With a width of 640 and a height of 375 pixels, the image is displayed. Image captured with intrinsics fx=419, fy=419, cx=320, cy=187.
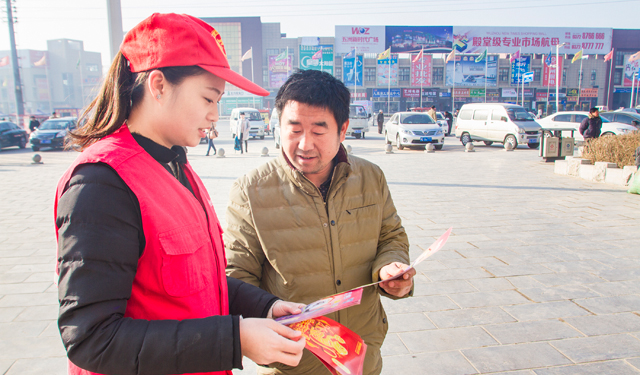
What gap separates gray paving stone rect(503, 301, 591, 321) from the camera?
129 inches

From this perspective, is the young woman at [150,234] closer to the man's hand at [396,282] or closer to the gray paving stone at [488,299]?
the man's hand at [396,282]

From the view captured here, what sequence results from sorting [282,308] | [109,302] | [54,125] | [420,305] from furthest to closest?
[54,125]
[420,305]
[282,308]
[109,302]

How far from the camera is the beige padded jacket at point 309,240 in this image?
1.81 meters

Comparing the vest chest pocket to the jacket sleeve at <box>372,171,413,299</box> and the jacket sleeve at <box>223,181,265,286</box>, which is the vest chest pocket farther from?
the jacket sleeve at <box>372,171,413,299</box>

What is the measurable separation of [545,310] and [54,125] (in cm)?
2198

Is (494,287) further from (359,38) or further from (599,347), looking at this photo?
(359,38)

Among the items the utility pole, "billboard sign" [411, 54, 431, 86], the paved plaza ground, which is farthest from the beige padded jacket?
"billboard sign" [411, 54, 431, 86]

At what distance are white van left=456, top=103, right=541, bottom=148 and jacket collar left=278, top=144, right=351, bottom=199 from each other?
16.9 m

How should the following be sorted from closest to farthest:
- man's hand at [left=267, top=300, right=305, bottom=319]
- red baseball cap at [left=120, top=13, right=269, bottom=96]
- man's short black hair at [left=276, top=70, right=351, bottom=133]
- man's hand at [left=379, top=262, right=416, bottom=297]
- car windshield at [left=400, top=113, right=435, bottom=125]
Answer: red baseball cap at [left=120, top=13, right=269, bottom=96]
man's hand at [left=267, top=300, right=305, bottom=319]
man's hand at [left=379, top=262, right=416, bottom=297]
man's short black hair at [left=276, top=70, right=351, bottom=133]
car windshield at [left=400, top=113, right=435, bottom=125]

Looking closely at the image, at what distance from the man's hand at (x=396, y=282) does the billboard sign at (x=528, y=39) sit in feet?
185

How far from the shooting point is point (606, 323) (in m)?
3.13

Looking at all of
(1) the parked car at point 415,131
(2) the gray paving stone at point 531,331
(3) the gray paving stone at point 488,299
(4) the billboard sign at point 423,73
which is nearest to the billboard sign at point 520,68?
(4) the billboard sign at point 423,73

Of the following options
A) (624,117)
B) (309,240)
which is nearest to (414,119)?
(624,117)

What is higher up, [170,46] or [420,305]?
[170,46]
